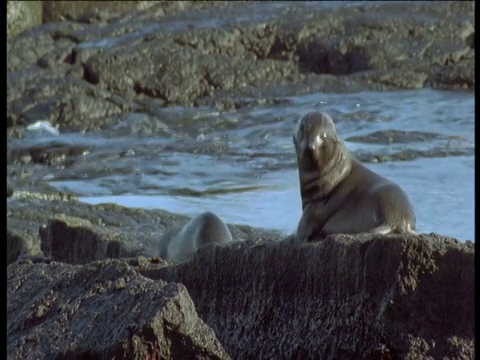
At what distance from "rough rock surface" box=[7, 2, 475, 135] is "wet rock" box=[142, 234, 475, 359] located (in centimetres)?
1223

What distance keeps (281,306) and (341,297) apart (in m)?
0.22

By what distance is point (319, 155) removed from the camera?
4848mm

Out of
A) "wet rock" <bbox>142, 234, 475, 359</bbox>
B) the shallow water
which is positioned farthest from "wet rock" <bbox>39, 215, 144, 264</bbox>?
the shallow water

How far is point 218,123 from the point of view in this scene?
15719 mm

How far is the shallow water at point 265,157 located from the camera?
1072 centimetres

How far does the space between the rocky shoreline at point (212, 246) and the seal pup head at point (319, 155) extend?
1.61 feet

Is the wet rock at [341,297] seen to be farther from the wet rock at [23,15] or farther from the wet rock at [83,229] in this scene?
the wet rock at [23,15]

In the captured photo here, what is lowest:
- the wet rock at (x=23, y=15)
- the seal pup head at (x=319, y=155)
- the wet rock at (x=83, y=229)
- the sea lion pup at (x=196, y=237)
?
the wet rock at (x=83, y=229)

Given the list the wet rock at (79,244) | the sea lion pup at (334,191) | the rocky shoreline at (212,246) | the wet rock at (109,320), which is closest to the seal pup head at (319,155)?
the sea lion pup at (334,191)

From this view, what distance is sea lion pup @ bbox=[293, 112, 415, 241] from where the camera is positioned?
4746 mm

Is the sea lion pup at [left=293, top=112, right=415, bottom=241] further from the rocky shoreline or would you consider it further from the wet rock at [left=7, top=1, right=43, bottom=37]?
the wet rock at [left=7, top=1, right=43, bottom=37]

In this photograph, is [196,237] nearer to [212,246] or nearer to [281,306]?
[212,246]

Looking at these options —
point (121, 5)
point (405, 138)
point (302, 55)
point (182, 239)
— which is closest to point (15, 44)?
point (121, 5)

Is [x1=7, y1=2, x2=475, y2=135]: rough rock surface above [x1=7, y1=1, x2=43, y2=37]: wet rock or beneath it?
beneath
